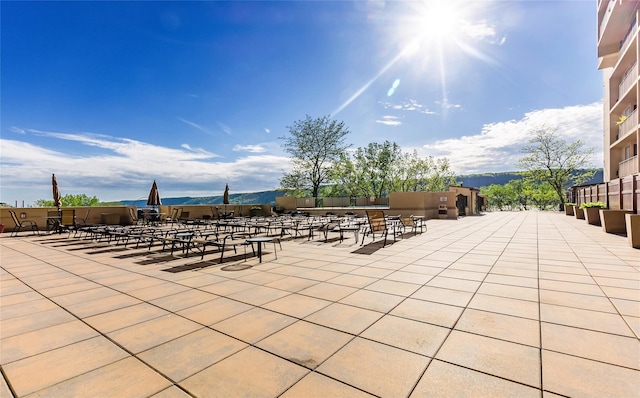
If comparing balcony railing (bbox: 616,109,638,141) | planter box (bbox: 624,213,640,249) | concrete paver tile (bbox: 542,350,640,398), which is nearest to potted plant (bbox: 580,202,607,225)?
balcony railing (bbox: 616,109,638,141)

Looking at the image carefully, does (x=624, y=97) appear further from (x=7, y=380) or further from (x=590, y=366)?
(x=7, y=380)

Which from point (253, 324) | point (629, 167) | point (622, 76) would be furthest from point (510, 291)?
point (622, 76)

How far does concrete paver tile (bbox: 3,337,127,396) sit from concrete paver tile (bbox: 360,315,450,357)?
2.34 m

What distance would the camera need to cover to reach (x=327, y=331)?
2922 mm

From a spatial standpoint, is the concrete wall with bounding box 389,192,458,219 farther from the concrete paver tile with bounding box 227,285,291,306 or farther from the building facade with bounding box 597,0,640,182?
the concrete paver tile with bounding box 227,285,291,306

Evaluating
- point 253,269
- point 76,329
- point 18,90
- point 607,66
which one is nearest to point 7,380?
point 76,329

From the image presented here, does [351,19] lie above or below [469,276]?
above

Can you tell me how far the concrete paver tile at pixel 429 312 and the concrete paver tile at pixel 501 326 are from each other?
100 millimetres

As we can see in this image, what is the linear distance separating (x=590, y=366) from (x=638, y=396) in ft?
1.21

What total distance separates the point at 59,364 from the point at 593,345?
463cm

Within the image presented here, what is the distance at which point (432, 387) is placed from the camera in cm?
198

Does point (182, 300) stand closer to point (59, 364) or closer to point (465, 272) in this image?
point (59, 364)

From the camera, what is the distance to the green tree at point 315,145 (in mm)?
36031

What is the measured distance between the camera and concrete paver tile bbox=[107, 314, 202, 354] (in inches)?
108
